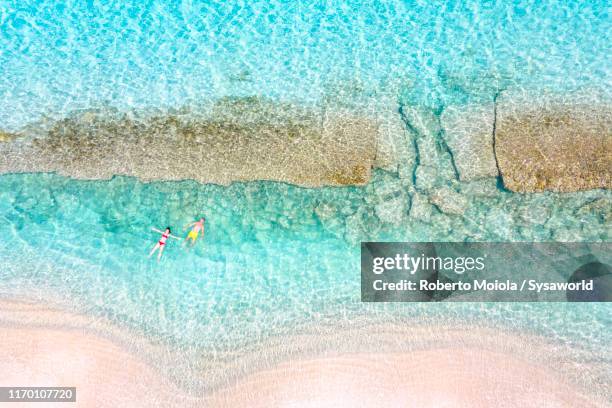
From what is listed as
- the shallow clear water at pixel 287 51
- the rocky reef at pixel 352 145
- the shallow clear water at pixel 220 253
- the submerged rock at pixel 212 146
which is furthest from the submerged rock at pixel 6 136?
the shallow clear water at pixel 220 253

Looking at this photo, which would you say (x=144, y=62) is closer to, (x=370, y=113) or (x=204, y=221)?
(x=204, y=221)

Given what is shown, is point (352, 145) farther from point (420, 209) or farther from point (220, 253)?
point (220, 253)

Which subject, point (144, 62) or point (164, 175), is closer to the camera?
point (164, 175)

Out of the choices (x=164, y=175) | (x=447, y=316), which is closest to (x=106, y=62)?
(x=164, y=175)

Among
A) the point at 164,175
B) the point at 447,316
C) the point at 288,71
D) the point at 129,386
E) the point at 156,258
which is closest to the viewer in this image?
the point at 129,386

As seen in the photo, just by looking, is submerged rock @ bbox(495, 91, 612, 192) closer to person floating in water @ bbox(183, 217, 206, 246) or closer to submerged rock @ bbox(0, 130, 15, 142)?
person floating in water @ bbox(183, 217, 206, 246)

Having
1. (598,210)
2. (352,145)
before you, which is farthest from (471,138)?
(598,210)

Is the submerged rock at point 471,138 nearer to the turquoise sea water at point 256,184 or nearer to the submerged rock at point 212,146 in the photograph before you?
the turquoise sea water at point 256,184
